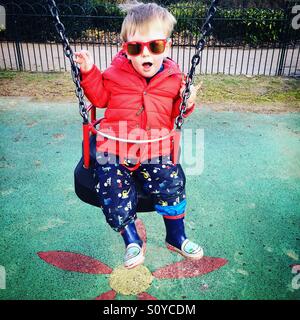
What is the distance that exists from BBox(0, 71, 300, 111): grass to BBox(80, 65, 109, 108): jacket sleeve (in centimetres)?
340

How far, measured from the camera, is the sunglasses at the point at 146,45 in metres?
1.80

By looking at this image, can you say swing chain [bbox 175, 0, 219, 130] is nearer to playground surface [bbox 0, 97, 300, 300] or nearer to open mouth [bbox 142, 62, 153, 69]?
open mouth [bbox 142, 62, 153, 69]

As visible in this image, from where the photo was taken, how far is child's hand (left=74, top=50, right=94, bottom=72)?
1.86m

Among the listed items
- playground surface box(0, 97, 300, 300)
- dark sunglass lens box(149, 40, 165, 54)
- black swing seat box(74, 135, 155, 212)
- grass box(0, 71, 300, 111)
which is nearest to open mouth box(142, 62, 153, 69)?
dark sunglass lens box(149, 40, 165, 54)

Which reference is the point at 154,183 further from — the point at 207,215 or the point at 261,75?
the point at 261,75

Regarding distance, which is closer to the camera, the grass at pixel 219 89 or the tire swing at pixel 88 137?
the tire swing at pixel 88 137

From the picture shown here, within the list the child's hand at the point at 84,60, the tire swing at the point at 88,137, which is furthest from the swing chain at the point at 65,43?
the child's hand at the point at 84,60

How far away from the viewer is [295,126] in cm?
444

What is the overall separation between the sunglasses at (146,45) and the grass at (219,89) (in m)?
3.53
